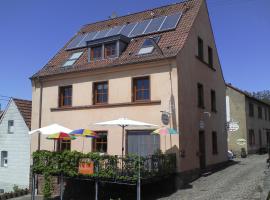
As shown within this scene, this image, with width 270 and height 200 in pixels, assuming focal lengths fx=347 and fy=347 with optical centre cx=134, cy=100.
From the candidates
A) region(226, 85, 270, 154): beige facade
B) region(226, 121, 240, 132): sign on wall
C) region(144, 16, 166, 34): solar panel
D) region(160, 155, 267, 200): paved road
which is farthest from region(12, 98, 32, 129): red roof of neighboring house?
region(226, 85, 270, 154): beige facade

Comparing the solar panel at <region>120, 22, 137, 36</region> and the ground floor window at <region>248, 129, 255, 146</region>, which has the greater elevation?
the solar panel at <region>120, 22, 137, 36</region>

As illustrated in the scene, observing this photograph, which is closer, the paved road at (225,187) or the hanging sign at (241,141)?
A: the paved road at (225,187)

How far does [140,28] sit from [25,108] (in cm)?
1011

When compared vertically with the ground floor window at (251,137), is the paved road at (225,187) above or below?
below

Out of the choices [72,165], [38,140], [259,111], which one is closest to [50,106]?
[38,140]

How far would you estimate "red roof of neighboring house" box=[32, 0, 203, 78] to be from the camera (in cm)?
1822

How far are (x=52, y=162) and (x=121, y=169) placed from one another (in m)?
3.87

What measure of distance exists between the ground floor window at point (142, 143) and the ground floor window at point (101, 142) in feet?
5.29

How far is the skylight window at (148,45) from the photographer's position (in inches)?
735

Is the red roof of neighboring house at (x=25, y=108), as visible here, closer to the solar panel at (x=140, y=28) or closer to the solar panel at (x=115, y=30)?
the solar panel at (x=115, y=30)

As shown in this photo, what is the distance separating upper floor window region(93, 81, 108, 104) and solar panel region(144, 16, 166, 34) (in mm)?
4151

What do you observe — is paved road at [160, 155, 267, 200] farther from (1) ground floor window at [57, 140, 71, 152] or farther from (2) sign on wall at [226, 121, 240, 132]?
(2) sign on wall at [226, 121, 240, 132]

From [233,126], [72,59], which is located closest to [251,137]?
[233,126]

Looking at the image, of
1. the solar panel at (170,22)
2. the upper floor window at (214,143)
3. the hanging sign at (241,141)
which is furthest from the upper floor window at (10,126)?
the hanging sign at (241,141)
